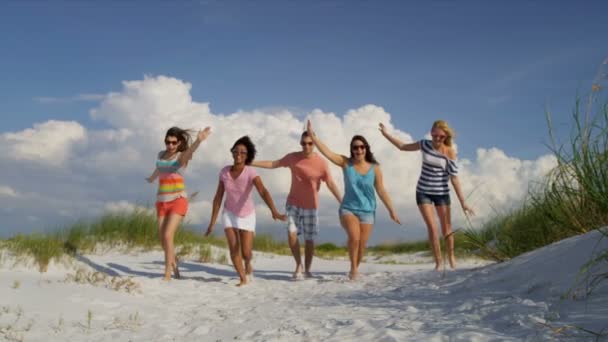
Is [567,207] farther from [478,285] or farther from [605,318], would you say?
[605,318]

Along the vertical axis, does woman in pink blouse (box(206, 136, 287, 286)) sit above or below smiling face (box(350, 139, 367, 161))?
below

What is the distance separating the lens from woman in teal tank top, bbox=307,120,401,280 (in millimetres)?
7203

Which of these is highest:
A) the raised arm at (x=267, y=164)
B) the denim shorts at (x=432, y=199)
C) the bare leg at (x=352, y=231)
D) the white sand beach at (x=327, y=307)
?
the raised arm at (x=267, y=164)

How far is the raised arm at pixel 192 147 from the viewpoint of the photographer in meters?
7.00

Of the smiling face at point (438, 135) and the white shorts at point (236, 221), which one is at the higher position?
the smiling face at point (438, 135)

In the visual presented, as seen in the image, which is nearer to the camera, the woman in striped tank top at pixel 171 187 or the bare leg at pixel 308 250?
the woman in striped tank top at pixel 171 187

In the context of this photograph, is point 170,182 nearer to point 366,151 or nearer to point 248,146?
point 248,146

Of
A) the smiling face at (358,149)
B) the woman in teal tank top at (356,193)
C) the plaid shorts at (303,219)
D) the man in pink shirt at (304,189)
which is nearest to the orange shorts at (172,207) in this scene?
the man in pink shirt at (304,189)

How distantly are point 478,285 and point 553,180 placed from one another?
4.51 ft

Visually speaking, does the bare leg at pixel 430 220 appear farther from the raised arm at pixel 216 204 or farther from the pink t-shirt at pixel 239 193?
the raised arm at pixel 216 204

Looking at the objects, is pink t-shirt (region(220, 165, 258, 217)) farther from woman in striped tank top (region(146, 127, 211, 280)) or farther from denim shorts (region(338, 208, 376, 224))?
denim shorts (region(338, 208, 376, 224))

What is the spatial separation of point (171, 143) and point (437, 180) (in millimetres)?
3781

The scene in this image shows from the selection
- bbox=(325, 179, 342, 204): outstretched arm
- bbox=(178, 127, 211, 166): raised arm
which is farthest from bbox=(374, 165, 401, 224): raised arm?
bbox=(178, 127, 211, 166): raised arm

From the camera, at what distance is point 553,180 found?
5.56 metres
